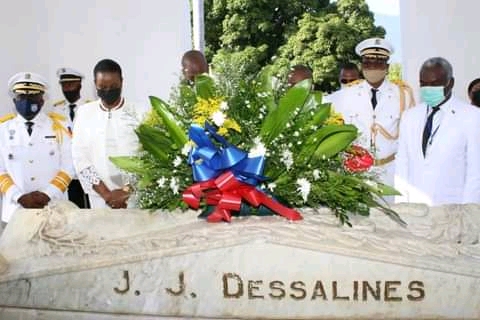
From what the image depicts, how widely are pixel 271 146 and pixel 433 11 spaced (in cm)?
486

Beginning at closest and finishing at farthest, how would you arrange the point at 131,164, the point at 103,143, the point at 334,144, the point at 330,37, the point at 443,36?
the point at 334,144, the point at 131,164, the point at 103,143, the point at 443,36, the point at 330,37

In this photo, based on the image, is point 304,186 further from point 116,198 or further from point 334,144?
point 116,198

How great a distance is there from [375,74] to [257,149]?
7.47ft

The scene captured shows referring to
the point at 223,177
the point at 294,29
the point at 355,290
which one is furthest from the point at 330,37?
the point at 355,290

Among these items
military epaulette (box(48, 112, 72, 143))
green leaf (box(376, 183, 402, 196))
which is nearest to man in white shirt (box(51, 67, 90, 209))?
military epaulette (box(48, 112, 72, 143))

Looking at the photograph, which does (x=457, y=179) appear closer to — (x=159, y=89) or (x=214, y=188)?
(x=214, y=188)

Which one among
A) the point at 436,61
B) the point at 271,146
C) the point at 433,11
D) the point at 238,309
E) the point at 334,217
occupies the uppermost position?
the point at 433,11

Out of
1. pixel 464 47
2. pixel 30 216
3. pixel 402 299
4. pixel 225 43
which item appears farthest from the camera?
pixel 225 43

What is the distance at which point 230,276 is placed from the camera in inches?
93.8

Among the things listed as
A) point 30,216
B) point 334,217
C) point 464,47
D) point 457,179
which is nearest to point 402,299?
point 334,217

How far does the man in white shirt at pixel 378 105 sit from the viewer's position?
Answer: 455 cm

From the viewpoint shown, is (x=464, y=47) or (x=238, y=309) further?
(x=464, y=47)

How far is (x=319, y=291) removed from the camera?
2367 mm

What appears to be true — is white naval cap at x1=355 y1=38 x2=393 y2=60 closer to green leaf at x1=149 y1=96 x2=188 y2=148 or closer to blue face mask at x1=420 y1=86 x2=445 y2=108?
blue face mask at x1=420 y1=86 x2=445 y2=108
